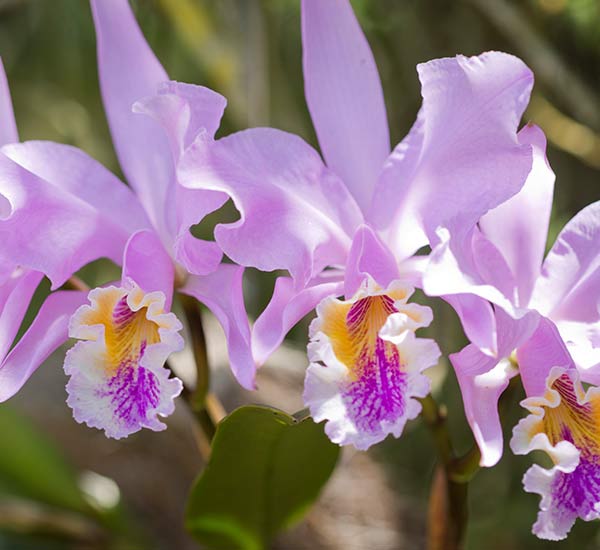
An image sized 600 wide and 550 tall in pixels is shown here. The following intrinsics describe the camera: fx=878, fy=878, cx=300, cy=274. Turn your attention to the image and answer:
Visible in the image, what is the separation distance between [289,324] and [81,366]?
0.52ft

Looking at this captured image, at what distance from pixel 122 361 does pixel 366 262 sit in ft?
0.66

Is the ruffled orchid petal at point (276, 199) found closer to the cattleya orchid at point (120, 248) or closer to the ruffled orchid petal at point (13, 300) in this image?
the cattleya orchid at point (120, 248)

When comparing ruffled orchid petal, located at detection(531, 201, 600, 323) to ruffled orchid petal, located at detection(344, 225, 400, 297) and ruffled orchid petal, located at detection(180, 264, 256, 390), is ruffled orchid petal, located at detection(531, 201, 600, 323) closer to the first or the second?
ruffled orchid petal, located at detection(344, 225, 400, 297)

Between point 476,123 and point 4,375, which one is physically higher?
A: point 476,123

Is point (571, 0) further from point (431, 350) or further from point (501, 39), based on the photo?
point (431, 350)

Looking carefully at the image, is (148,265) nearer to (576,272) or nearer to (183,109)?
(183,109)

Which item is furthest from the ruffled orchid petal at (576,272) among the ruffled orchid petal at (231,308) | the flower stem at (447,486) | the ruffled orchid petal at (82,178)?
the ruffled orchid petal at (82,178)

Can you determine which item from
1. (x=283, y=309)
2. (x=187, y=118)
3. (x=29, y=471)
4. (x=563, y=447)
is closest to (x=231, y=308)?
(x=283, y=309)

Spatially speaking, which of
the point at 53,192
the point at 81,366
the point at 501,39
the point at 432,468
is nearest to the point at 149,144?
the point at 53,192

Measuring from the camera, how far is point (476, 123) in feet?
2.10

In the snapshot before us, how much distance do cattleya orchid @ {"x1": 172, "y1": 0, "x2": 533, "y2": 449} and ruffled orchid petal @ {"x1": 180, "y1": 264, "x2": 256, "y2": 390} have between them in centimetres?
2

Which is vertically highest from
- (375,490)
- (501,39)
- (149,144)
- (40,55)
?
(149,144)

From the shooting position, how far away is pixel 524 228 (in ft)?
2.39

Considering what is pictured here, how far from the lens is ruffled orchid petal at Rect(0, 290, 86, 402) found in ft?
2.28
